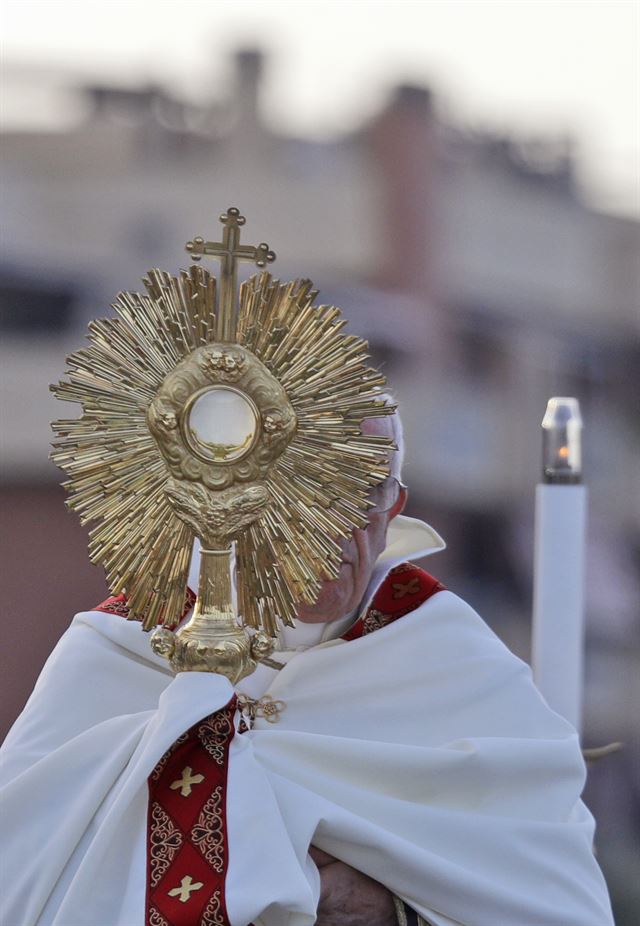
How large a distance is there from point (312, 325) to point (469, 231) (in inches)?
672

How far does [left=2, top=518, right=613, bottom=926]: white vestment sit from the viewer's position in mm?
2480

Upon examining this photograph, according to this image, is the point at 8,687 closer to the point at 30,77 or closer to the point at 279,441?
the point at 279,441

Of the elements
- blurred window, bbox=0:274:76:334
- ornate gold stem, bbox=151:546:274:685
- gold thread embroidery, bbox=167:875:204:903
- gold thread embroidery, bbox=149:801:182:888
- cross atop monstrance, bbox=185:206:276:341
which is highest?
blurred window, bbox=0:274:76:334

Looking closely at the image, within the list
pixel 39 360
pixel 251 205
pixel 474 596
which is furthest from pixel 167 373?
pixel 251 205

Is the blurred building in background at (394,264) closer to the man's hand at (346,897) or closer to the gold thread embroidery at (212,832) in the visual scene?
the man's hand at (346,897)

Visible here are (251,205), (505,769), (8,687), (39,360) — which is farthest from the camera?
(251,205)

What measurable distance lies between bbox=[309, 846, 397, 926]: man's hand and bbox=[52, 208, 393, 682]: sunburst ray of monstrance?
42 cm

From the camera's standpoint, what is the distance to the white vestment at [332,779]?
8.14 feet

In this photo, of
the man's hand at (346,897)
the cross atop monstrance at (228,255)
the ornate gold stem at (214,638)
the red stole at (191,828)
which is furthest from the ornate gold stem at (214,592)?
the man's hand at (346,897)

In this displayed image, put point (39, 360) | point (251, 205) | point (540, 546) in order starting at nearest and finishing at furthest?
point (540, 546) < point (39, 360) < point (251, 205)

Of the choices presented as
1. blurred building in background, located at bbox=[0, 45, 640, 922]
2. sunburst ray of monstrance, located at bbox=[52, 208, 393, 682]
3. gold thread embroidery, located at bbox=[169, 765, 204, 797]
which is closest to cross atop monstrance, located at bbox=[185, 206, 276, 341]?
sunburst ray of monstrance, located at bbox=[52, 208, 393, 682]

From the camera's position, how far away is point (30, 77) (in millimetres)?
14047

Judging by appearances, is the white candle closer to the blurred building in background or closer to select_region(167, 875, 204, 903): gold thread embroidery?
select_region(167, 875, 204, 903): gold thread embroidery

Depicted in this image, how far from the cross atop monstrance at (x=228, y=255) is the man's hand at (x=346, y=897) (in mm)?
931
